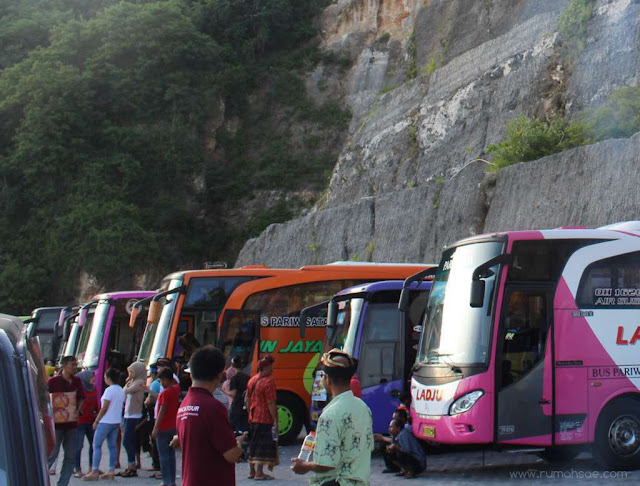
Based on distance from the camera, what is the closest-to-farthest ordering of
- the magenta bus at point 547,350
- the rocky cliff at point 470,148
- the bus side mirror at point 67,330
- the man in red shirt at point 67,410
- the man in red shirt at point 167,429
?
the man in red shirt at point 167,429, the magenta bus at point 547,350, the man in red shirt at point 67,410, the rocky cliff at point 470,148, the bus side mirror at point 67,330

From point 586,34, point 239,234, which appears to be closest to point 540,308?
point 586,34

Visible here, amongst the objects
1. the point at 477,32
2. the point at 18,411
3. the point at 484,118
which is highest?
the point at 477,32

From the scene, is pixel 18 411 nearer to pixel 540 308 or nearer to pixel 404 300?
pixel 540 308

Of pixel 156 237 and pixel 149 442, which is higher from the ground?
pixel 156 237

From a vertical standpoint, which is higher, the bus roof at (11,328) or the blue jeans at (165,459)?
the bus roof at (11,328)

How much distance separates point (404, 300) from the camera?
1284cm

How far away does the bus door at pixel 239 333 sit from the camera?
18.0m

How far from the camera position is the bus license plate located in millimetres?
11780

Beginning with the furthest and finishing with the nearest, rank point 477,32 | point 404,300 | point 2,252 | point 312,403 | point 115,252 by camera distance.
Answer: point 2,252, point 115,252, point 477,32, point 312,403, point 404,300

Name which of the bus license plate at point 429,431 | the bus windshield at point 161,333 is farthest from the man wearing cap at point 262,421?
the bus windshield at point 161,333

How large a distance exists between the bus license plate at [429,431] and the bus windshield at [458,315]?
0.83 meters

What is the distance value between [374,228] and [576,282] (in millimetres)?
20836

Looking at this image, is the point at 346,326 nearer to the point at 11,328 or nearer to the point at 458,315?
the point at 458,315

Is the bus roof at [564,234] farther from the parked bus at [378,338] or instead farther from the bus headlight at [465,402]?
the parked bus at [378,338]
